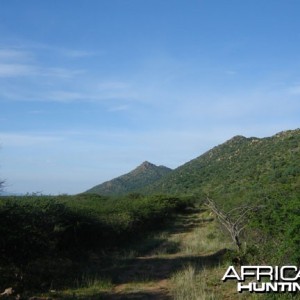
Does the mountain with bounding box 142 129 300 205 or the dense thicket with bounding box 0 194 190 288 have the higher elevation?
the mountain with bounding box 142 129 300 205

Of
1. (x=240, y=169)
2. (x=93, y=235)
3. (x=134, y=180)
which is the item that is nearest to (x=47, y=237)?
(x=93, y=235)

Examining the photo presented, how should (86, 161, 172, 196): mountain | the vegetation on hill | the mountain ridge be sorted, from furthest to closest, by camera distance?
(86, 161, 172, 196): mountain < the mountain ridge < the vegetation on hill

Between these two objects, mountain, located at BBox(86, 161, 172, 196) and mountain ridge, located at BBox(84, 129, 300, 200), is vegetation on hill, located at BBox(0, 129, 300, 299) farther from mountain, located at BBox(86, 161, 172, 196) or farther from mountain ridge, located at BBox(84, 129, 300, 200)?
mountain, located at BBox(86, 161, 172, 196)

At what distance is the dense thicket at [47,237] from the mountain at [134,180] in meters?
69.9

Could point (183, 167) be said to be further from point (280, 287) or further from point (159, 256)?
point (280, 287)

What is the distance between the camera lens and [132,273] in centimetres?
1508

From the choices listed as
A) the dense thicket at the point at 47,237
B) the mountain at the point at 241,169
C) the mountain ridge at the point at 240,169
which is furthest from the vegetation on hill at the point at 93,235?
the mountain ridge at the point at 240,169

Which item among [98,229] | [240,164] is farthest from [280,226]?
[240,164]

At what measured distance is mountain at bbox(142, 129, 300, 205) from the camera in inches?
1285

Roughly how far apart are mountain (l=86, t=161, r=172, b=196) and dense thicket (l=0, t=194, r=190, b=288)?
69.9 meters

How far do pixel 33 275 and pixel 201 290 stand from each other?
581 cm

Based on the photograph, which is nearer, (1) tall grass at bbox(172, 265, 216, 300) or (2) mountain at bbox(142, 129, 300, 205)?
(1) tall grass at bbox(172, 265, 216, 300)

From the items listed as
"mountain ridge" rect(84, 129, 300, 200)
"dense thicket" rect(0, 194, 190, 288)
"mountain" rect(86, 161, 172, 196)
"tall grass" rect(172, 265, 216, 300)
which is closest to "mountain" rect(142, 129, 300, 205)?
"mountain ridge" rect(84, 129, 300, 200)

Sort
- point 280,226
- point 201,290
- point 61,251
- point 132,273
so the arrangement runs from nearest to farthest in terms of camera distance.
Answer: point 201,290 → point 280,226 → point 132,273 → point 61,251
